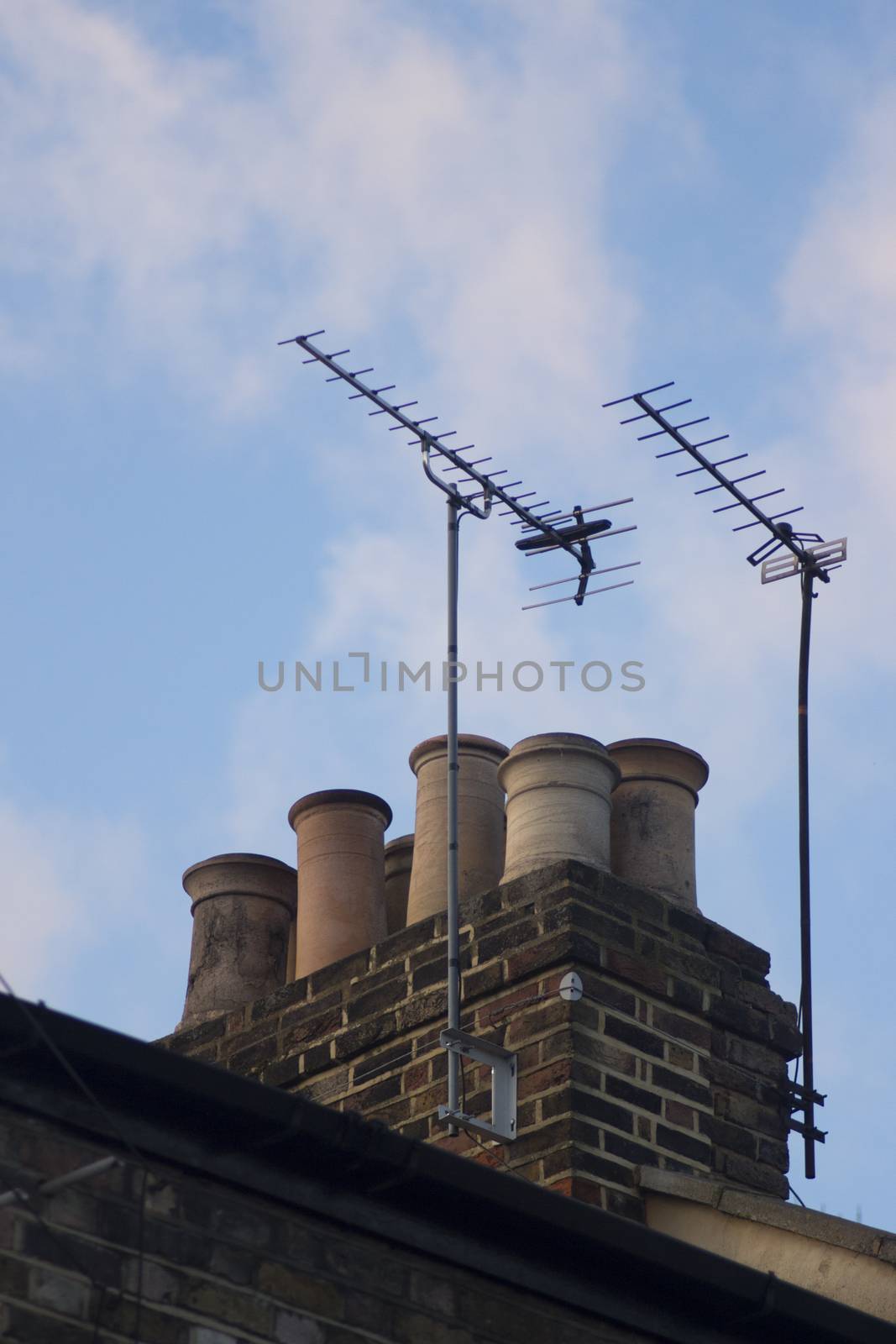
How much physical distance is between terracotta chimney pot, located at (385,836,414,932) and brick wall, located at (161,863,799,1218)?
102cm

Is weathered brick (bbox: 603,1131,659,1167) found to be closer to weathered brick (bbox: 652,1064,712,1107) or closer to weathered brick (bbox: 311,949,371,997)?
weathered brick (bbox: 652,1064,712,1107)

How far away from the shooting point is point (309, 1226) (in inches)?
257

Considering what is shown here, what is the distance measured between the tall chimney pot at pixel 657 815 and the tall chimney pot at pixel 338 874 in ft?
4.13

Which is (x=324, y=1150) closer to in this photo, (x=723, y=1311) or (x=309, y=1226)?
(x=309, y=1226)

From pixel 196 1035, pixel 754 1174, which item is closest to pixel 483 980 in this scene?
pixel 754 1174

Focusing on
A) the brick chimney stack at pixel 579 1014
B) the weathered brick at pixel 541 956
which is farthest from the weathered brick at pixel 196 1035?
the weathered brick at pixel 541 956

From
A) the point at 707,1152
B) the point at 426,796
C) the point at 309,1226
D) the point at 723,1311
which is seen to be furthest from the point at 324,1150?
the point at 426,796

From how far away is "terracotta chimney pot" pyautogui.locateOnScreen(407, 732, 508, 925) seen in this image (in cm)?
1072

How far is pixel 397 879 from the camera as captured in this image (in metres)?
11.7

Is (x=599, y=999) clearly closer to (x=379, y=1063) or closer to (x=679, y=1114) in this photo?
(x=679, y=1114)

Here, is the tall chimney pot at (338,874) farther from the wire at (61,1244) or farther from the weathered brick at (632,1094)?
the wire at (61,1244)

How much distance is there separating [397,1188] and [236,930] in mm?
4931

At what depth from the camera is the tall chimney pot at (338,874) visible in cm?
1091

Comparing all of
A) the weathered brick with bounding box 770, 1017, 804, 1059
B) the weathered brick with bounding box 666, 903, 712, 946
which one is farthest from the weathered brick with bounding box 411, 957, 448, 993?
the weathered brick with bounding box 770, 1017, 804, 1059
